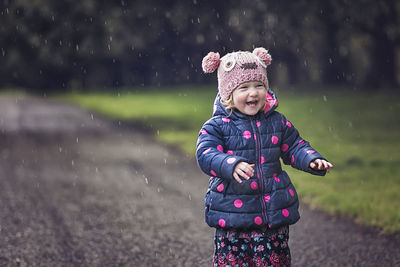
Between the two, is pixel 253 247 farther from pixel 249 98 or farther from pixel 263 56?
pixel 263 56

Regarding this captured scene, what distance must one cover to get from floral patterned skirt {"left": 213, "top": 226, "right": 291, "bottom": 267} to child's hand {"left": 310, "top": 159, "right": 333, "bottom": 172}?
0.41 meters

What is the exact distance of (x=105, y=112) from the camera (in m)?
19.0

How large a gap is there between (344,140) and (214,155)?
27.5ft

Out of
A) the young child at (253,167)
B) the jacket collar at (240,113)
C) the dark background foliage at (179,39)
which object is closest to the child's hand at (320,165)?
the young child at (253,167)

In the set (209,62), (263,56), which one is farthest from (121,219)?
(263,56)

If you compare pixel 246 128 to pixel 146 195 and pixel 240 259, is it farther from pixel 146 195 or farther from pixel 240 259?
pixel 146 195

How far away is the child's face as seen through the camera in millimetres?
3111

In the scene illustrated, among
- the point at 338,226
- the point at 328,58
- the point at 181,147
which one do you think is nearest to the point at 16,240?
the point at 338,226

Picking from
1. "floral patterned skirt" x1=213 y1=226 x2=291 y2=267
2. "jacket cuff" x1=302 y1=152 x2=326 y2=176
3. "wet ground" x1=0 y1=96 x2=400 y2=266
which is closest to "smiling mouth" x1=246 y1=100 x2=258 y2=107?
"jacket cuff" x1=302 y1=152 x2=326 y2=176

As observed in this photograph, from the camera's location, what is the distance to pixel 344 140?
35.4ft

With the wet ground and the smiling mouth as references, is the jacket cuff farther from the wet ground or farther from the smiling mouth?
the wet ground

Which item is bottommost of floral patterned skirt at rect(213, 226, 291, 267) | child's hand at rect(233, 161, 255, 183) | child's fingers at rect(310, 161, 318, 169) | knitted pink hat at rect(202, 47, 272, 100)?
floral patterned skirt at rect(213, 226, 291, 267)

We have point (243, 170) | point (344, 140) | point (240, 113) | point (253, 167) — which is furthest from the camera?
point (344, 140)

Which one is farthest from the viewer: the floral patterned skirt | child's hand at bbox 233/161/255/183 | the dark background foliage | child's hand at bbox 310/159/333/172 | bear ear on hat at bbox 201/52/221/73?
the dark background foliage
